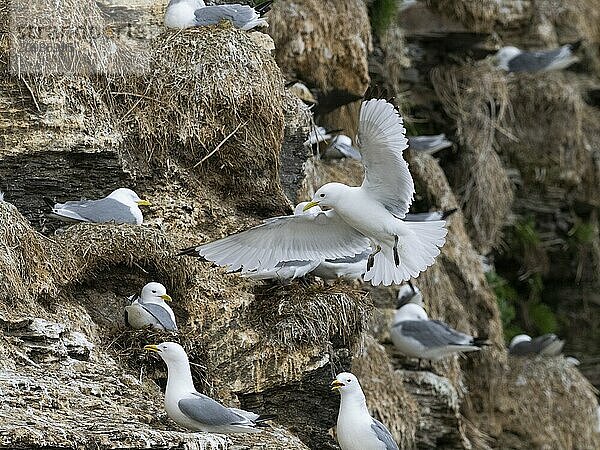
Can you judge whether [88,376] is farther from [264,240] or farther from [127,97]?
[127,97]

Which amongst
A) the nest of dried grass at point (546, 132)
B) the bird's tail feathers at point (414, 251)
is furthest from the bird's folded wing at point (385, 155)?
the nest of dried grass at point (546, 132)

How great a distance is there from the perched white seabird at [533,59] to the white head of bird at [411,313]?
12.6 feet

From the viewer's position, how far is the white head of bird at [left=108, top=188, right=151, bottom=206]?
652cm

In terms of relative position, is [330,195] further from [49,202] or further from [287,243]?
[49,202]

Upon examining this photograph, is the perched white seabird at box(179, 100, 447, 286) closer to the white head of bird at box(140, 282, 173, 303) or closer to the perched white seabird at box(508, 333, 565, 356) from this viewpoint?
the white head of bird at box(140, 282, 173, 303)

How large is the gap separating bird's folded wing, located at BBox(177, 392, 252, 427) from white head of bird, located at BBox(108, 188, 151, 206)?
1.50m

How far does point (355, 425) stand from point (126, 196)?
177 centimetres

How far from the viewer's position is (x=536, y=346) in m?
11.0

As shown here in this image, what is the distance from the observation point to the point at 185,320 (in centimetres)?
662

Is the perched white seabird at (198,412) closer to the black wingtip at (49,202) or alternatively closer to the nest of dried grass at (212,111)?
the black wingtip at (49,202)

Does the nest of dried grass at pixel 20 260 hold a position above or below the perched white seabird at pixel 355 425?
above

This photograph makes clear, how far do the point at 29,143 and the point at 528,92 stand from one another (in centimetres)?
692

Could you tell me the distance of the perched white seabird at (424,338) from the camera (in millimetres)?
8688

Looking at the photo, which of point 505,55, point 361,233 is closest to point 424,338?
point 361,233
